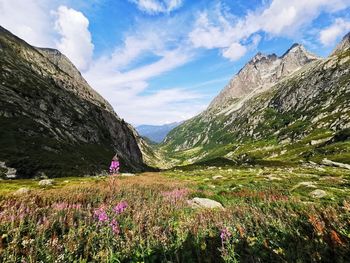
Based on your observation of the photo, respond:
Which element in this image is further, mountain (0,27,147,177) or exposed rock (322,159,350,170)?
exposed rock (322,159,350,170)

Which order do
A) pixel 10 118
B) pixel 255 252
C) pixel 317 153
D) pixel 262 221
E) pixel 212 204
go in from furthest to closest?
pixel 317 153 → pixel 10 118 → pixel 212 204 → pixel 262 221 → pixel 255 252

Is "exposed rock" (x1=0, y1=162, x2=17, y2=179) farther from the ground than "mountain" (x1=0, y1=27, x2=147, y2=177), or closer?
closer

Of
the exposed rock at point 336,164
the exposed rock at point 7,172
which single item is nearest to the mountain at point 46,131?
the exposed rock at point 7,172

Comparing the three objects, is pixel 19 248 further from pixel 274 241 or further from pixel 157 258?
pixel 274 241

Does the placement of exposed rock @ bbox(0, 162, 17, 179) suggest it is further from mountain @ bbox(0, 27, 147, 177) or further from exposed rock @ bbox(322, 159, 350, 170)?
exposed rock @ bbox(322, 159, 350, 170)

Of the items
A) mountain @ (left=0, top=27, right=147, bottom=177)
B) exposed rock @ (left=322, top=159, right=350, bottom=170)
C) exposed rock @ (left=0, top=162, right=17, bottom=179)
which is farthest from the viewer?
exposed rock @ (left=322, top=159, right=350, bottom=170)

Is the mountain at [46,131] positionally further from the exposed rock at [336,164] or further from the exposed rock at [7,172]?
the exposed rock at [336,164]

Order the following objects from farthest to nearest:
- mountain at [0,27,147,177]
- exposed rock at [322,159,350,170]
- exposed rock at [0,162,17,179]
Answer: exposed rock at [322,159,350,170] < mountain at [0,27,147,177] < exposed rock at [0,162,17,179]

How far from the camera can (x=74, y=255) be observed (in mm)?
7203

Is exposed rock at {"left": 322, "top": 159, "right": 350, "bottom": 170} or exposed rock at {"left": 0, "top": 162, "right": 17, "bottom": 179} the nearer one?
exposed rock at {"left": 0, "top": 162, "right": 17, "bottom": 179}

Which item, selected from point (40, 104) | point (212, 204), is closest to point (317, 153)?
point (40, 104)

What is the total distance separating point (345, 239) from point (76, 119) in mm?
147683

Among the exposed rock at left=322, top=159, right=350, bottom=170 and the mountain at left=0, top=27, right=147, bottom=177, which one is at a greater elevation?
the mountain at left=0, top=27, right=147, bottom=177

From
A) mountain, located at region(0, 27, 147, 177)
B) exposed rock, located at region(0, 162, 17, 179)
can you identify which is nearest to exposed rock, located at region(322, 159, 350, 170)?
mountain, located at region(0, 27, 147, 177)
